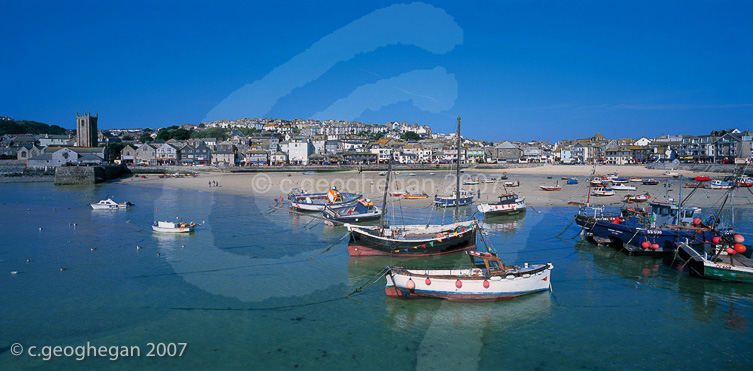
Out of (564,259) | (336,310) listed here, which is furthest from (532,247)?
(336,310)

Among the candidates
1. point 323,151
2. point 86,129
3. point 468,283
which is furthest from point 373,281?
point 86,129

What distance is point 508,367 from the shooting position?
31.7ft

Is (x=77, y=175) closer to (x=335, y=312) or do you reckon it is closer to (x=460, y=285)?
(x=335, y=312)

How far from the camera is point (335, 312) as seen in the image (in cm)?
1248

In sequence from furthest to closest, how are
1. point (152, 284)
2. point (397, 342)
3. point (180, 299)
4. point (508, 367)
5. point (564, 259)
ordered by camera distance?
point (564, 259), point (152, 284), point (180, 299), point (397, 342), point (508, 367)

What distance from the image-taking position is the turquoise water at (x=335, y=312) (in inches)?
396

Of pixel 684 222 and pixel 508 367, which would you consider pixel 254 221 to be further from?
pixel 684 222

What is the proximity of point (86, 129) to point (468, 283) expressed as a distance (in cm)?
10861

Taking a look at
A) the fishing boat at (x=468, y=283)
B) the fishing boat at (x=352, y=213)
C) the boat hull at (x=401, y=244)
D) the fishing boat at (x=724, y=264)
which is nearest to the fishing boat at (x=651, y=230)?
the fishing boat at (x=724, y=264)

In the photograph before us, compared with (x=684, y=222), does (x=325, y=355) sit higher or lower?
lower

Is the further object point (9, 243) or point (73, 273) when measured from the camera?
point (9, 243)

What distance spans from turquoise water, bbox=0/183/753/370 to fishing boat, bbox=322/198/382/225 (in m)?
4.92

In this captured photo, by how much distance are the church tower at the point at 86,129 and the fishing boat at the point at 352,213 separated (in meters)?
92.2

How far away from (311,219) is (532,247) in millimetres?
14693
